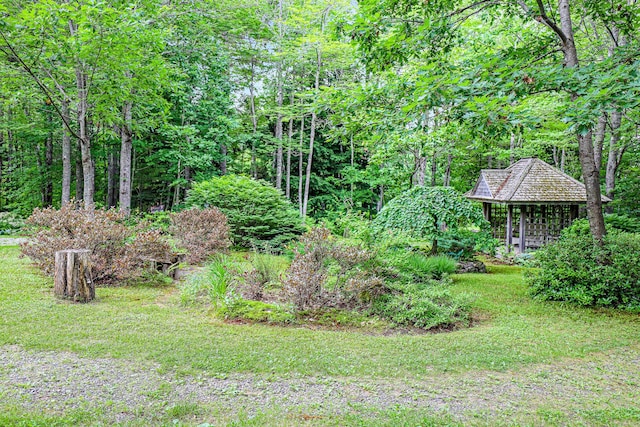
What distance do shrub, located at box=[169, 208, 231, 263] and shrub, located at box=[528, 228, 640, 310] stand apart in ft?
19.2

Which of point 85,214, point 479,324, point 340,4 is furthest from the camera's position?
point 340,4

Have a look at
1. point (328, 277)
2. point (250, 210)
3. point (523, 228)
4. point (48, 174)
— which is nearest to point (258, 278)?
point (328, 277)

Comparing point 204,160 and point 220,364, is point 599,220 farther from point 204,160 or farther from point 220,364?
point 204,160

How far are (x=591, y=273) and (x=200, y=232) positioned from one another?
22.2 feet

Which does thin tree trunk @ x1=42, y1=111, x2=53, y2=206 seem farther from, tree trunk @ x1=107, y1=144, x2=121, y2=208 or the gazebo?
the gazebo

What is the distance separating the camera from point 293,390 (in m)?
2.66

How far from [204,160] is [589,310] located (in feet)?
38.9

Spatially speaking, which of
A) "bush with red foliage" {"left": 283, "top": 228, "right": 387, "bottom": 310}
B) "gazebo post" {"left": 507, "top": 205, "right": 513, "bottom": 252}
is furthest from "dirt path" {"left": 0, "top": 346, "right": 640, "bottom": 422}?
"gazebo post" {"left": 507, "top": 205, "right": 513, "bottom": 252}

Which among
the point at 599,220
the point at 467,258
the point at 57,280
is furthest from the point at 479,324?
the point at 57,280

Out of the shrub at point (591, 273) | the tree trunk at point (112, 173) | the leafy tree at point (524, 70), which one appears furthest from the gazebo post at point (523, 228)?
the tree trunk at point (112, 173)

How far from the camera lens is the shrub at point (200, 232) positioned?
7373mm

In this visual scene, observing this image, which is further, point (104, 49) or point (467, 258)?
point (467, 258)

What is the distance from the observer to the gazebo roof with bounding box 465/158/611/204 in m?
10.4

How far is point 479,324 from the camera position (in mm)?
4461
